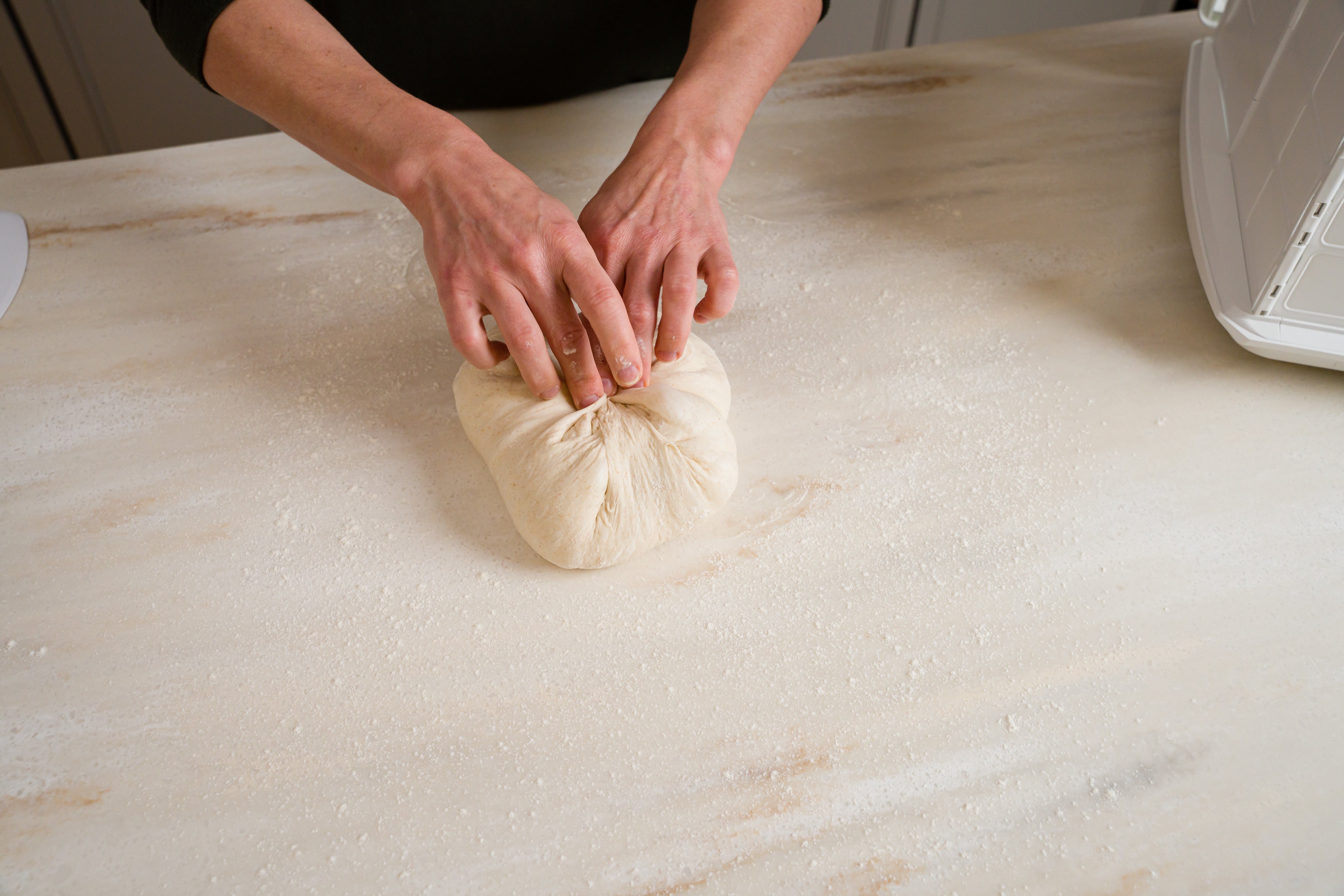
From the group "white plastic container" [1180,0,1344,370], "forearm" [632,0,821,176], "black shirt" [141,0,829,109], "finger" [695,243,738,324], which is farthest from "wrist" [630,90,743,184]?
"white plastic container" [1180,0,1344,370]

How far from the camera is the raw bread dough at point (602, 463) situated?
3.19 feet

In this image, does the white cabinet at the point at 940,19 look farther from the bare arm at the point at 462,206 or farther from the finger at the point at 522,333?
the finger at the point at 522,333

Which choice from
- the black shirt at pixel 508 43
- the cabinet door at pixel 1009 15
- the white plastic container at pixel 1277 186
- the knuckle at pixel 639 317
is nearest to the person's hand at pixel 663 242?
the knuckle at pixel 639 317

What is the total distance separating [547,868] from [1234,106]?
1510 millimetres

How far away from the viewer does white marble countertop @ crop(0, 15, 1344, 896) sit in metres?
0.82

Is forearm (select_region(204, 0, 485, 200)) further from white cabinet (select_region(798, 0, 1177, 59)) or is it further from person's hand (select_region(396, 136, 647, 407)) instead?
white cabinet (select_region(798, 0, 1177, 59))

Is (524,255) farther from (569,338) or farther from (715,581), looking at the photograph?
(715,581)

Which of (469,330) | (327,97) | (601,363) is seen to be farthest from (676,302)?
(327,97)

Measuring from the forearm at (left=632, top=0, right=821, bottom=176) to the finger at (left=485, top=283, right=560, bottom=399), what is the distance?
1.00 ft

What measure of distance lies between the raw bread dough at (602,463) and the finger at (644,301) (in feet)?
0.13

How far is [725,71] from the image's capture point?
1.20m

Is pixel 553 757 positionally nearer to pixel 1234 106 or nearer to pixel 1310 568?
pixel 1310 568

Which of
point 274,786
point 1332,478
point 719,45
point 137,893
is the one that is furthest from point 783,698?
point 719,45

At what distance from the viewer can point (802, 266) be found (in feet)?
4.41
